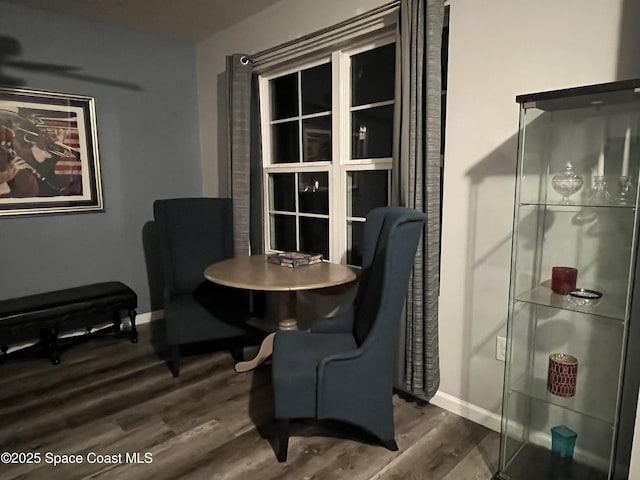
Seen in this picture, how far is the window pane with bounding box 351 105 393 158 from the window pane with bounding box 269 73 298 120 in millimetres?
656

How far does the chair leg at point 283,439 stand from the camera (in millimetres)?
1791

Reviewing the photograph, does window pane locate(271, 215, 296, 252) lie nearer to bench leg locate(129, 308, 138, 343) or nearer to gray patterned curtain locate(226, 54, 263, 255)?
gray patterned curtain locate(226, 54, 263, 255)

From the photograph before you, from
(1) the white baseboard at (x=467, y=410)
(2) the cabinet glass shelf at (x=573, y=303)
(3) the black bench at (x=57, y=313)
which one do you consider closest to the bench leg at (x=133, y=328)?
(3) the black bench at (x=57, y=313)

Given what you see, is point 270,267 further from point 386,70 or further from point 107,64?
point 107,64

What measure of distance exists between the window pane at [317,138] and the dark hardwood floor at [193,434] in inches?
61.1

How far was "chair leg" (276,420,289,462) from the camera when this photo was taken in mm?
1791

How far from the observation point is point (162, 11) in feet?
9.82

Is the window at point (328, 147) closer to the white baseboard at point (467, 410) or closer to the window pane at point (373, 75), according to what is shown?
the window pane at point (373, 75)

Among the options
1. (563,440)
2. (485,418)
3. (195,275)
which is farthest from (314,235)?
A: (563,440)

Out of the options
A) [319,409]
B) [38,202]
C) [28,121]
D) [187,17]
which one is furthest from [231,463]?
[187,17]

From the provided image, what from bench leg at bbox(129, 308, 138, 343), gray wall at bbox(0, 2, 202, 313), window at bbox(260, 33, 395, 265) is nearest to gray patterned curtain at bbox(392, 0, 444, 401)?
window at bbox(260, 33, 395, 265)

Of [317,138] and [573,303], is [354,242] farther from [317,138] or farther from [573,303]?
[573,303]

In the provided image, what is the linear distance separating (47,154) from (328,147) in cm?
213

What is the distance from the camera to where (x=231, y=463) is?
5.98ft
